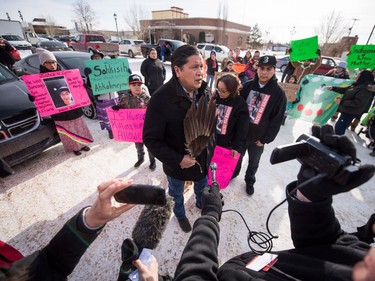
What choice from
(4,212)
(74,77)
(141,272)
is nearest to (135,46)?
(74,77)

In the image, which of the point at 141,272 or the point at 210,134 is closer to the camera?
the point at 141,272

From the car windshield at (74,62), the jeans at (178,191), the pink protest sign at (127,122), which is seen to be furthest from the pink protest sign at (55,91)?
the jeans at (178,191)

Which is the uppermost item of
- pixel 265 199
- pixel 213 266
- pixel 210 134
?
pixel 210 134

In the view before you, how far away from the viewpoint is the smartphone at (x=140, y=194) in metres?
0.91

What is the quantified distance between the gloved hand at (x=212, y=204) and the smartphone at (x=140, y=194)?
0.47 meters

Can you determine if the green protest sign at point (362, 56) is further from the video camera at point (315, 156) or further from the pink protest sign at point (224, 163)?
the video camera at point (315, 156)

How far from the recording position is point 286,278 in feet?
2.61

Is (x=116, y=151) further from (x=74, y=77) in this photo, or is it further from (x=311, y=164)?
(x=311, y=164)

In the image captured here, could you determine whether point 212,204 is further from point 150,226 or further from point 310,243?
point 150,226

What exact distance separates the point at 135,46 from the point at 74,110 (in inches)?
790

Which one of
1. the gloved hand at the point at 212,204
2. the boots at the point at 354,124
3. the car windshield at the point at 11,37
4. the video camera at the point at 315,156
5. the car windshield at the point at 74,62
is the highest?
the car windshield at the point at 11,37

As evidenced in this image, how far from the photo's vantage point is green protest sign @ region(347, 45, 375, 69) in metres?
4.50

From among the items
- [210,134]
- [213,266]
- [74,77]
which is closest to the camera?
[213,266]

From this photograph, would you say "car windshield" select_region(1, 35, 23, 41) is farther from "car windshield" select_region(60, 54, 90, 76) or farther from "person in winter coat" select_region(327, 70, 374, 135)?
"person in winter coat" select_region(327, 70, 374, 135)
